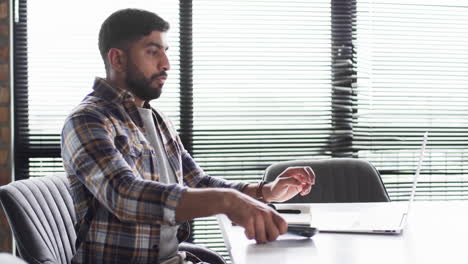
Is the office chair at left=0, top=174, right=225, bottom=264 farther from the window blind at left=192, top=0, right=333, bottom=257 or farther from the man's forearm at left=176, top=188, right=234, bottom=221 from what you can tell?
the window blind at left=192, top=0, right=333, bottom=257

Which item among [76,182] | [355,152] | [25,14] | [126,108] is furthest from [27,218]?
[355,152]

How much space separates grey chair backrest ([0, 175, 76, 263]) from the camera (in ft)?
4.30

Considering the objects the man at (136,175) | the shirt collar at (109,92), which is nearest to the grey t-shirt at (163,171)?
the man at (136,175)

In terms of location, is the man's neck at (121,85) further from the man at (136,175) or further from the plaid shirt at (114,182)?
the plaid shirt at (114,182)

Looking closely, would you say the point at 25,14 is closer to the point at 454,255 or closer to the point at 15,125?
the point at 15,125

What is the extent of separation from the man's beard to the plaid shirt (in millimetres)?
88

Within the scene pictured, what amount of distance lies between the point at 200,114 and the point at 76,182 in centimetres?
150

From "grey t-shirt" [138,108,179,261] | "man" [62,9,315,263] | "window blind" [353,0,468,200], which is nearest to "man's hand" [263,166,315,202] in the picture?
"man" [62,9,315,263]

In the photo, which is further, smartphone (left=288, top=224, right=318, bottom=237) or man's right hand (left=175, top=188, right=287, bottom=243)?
smartphone (left=288, top=224, right=318, bottom=237)

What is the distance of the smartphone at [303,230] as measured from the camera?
1.23 m

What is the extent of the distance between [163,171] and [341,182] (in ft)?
2.77

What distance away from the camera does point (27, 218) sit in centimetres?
133

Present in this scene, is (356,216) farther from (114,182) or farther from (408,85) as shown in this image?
(408,85)

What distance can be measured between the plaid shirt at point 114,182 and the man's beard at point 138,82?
0.09 m
